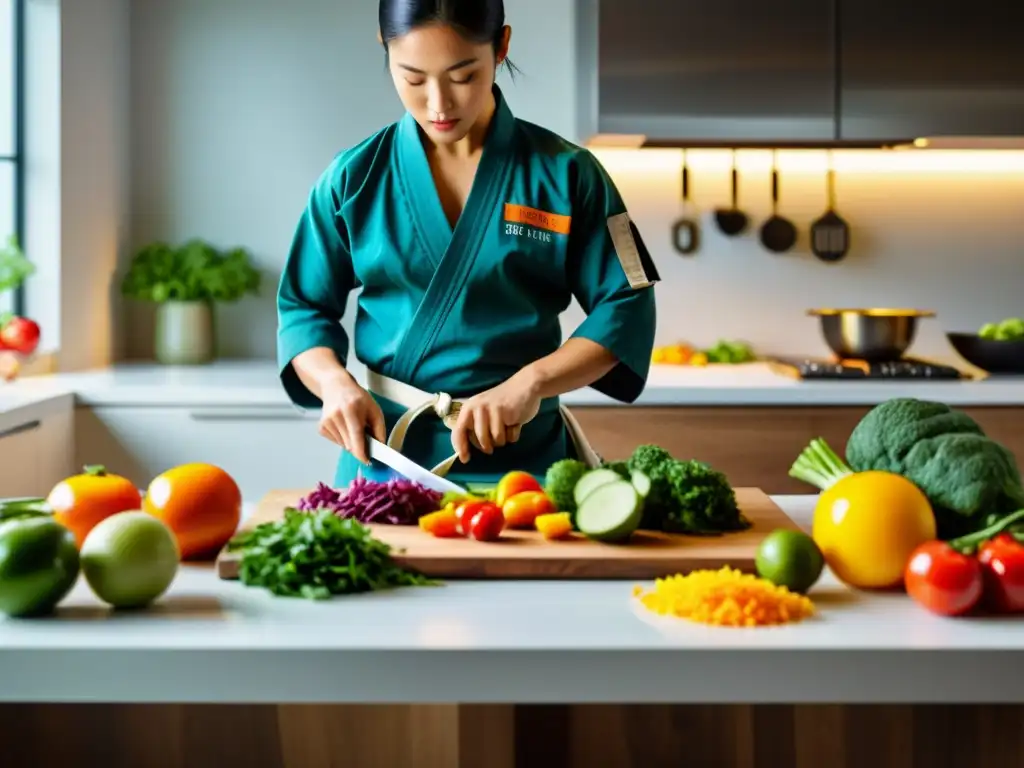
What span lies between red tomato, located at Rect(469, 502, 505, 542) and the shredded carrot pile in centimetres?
23

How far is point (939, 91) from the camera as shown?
3215 millimetres

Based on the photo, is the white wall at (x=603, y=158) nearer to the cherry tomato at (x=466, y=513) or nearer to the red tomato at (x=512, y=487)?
the red tomato at (x=512, y=487)

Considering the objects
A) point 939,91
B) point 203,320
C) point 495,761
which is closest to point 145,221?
point 203,320

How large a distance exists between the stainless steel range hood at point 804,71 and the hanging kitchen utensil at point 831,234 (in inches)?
16.1

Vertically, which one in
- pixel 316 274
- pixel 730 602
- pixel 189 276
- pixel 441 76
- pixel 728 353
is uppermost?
pixel 441 76

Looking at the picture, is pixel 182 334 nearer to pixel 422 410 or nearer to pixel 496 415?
pixel 422 410

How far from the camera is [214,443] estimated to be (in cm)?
297

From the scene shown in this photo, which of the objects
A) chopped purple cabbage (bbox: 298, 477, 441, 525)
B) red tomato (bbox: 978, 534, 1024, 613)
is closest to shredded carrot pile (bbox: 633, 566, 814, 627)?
red tomato (bbox: 978, 534, 1024, 613)

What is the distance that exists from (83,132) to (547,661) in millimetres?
2727

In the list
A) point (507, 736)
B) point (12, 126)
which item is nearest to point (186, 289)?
point (12, 126)

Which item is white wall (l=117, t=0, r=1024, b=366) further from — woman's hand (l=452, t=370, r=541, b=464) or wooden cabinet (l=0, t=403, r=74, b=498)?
woman's hand (l=452, t=370, r=541, b=464)

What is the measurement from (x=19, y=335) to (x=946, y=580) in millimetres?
2330

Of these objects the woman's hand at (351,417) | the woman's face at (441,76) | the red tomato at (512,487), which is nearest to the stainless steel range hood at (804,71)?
the woman's face at (441,76)

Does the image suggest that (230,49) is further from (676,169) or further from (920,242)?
(920,242)
